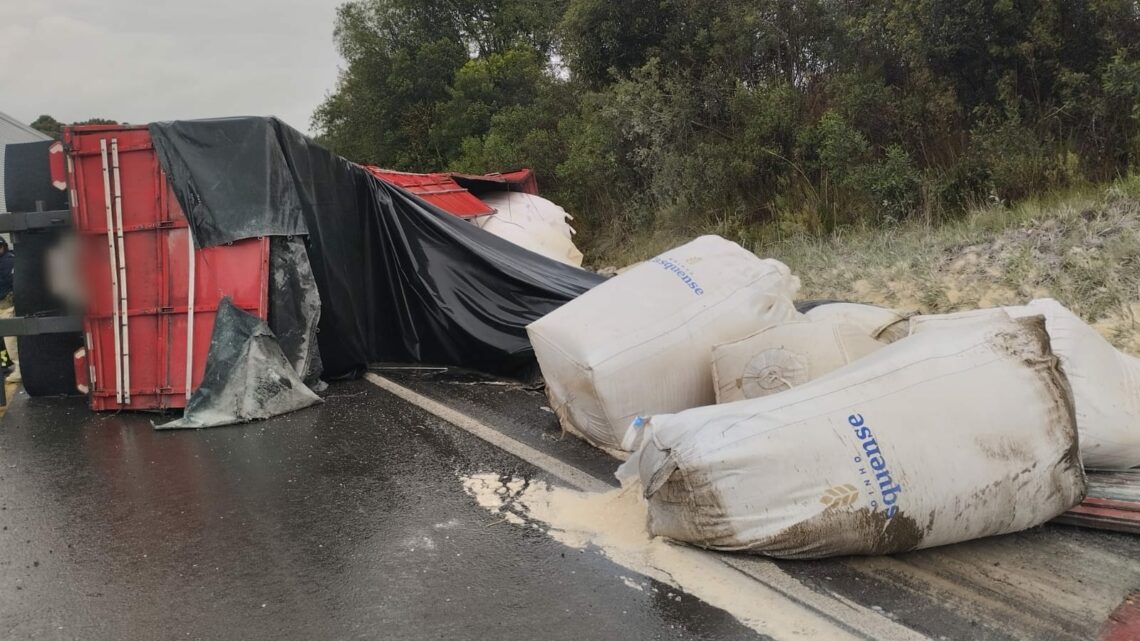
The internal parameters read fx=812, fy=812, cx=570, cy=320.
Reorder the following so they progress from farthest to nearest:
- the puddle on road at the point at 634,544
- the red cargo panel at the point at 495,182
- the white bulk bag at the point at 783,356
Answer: the red cargo panel at the point at 495,182, the white bulk bag at the point at 783,356, the puddle on road at the point at 634,544

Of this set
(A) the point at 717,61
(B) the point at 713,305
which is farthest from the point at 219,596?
A: (A) the point at 717,61

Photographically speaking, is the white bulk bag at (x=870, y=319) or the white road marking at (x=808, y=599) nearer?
the white road marking at (x=808, y=599)

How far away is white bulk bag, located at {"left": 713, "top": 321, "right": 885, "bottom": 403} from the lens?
382 cm

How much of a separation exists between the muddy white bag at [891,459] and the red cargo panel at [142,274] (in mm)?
3841

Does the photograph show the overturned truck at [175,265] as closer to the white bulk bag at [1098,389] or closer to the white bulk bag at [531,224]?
the white bulk bag at [1098,389]

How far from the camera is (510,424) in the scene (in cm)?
497

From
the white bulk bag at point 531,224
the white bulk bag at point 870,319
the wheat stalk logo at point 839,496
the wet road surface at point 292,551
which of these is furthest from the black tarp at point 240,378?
the white bulk bag at point 531,224

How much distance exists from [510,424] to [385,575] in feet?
6.68

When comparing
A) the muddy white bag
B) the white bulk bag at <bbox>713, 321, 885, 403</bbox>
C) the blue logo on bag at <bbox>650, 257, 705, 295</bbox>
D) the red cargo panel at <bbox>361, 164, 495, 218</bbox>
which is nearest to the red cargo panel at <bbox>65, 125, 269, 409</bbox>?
the blue logo on bag at <bbox>650, 257, 705, 295</bbox>

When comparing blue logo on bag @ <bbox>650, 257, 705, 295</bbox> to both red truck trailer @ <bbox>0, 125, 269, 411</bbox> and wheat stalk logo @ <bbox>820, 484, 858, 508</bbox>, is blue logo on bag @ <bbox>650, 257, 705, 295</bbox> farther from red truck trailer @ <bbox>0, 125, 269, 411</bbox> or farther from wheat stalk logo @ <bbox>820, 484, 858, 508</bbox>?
red truck trailer @ <bbox>0, 125, 269, 411</bbox>

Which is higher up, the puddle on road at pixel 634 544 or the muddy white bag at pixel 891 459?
the muddy white bag at pixel 891 459

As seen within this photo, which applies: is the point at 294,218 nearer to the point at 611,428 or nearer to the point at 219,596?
the point at 611,428

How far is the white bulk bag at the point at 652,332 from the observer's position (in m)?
4.08

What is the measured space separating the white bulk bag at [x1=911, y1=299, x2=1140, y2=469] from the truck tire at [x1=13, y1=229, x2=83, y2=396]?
5908 mm
